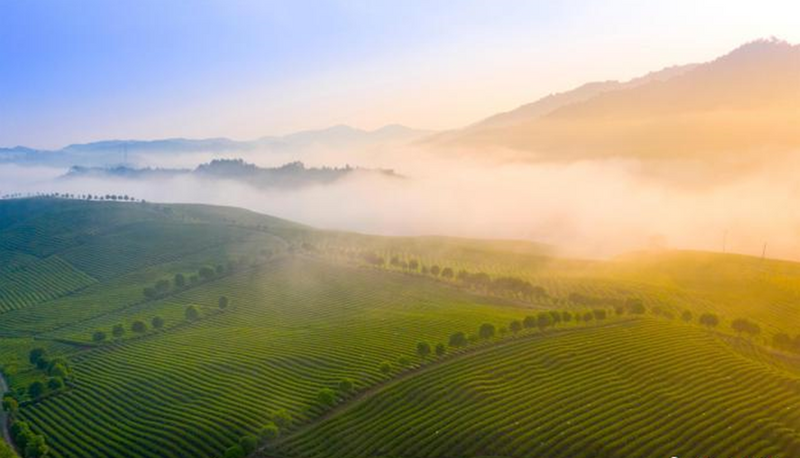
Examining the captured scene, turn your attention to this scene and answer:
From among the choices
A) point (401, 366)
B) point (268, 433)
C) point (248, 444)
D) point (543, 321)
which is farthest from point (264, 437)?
point (543, 321)

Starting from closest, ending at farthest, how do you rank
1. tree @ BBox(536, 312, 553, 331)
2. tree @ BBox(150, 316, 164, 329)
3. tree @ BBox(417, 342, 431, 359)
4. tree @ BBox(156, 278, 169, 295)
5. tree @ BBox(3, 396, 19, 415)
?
tree @ BBox(3, 396, 19, 415) → tree @ BBox(417, 342, 431, 359) → tree @ BBox(536, 312, 553, 331) → tree @ BBox(150, 316, 164, 329) → tree @ BBox(156, 278, 169, 295)

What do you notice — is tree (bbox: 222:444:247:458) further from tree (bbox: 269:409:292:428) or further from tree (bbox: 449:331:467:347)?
tree (bbox: 449:331:467:347)

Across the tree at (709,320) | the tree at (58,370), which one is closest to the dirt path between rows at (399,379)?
the tree at (709,320)

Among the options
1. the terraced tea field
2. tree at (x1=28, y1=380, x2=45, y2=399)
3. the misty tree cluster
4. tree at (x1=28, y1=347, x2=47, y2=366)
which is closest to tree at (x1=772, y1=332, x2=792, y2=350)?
the terraced tea field

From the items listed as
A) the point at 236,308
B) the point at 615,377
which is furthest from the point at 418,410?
the point at 236,308

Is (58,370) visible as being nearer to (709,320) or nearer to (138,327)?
(138,327)

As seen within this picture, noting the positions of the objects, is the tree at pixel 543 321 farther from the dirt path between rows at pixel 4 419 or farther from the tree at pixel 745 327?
the dirt path between rows at pixel 4 419

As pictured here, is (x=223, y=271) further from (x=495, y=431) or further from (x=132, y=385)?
(x=495, y=431)
